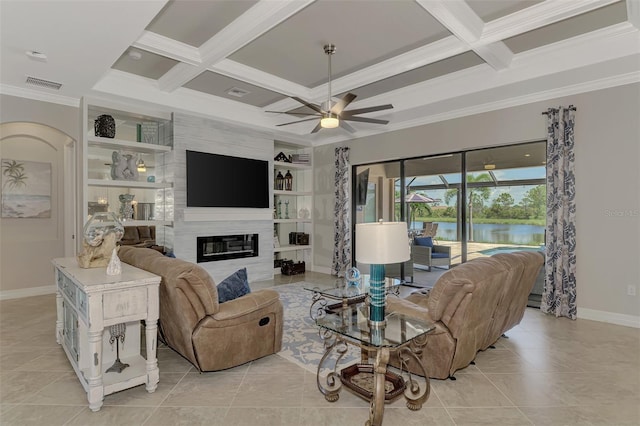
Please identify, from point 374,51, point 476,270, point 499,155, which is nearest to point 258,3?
point 374,51

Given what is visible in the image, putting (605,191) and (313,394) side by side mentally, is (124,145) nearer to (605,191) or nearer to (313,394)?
(313,394)

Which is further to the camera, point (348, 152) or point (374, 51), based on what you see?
point (348, 152)

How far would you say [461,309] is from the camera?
2486 millimetres

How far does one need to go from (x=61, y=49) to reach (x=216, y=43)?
1.49 metres

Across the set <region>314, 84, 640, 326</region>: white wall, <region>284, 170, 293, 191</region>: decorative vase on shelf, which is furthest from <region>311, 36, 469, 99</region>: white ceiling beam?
<region>284, 170, 293, 191</region>: decorative vase on shelf

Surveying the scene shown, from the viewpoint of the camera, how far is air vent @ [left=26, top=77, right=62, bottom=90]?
13.8 ft

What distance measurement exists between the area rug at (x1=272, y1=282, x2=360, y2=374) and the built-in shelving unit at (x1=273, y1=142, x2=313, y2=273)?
2.62m

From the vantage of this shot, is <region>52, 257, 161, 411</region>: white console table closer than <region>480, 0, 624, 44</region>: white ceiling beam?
→ Yes

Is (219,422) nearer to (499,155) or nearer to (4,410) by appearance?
(4,410)

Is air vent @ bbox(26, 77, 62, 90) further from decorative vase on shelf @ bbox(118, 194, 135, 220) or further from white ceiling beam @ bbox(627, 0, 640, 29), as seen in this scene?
white ceiling beam @ bbox(627, 0, 640, 29)

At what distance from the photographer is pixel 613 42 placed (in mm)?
3684

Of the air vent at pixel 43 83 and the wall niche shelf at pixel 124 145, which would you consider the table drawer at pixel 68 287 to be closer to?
the wall niche shelf at pixel 124 145

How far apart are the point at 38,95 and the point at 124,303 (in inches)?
160

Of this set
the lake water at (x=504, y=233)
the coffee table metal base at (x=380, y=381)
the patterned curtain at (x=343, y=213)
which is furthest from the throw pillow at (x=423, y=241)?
the coffee table metal base at (x=380, y=381)
